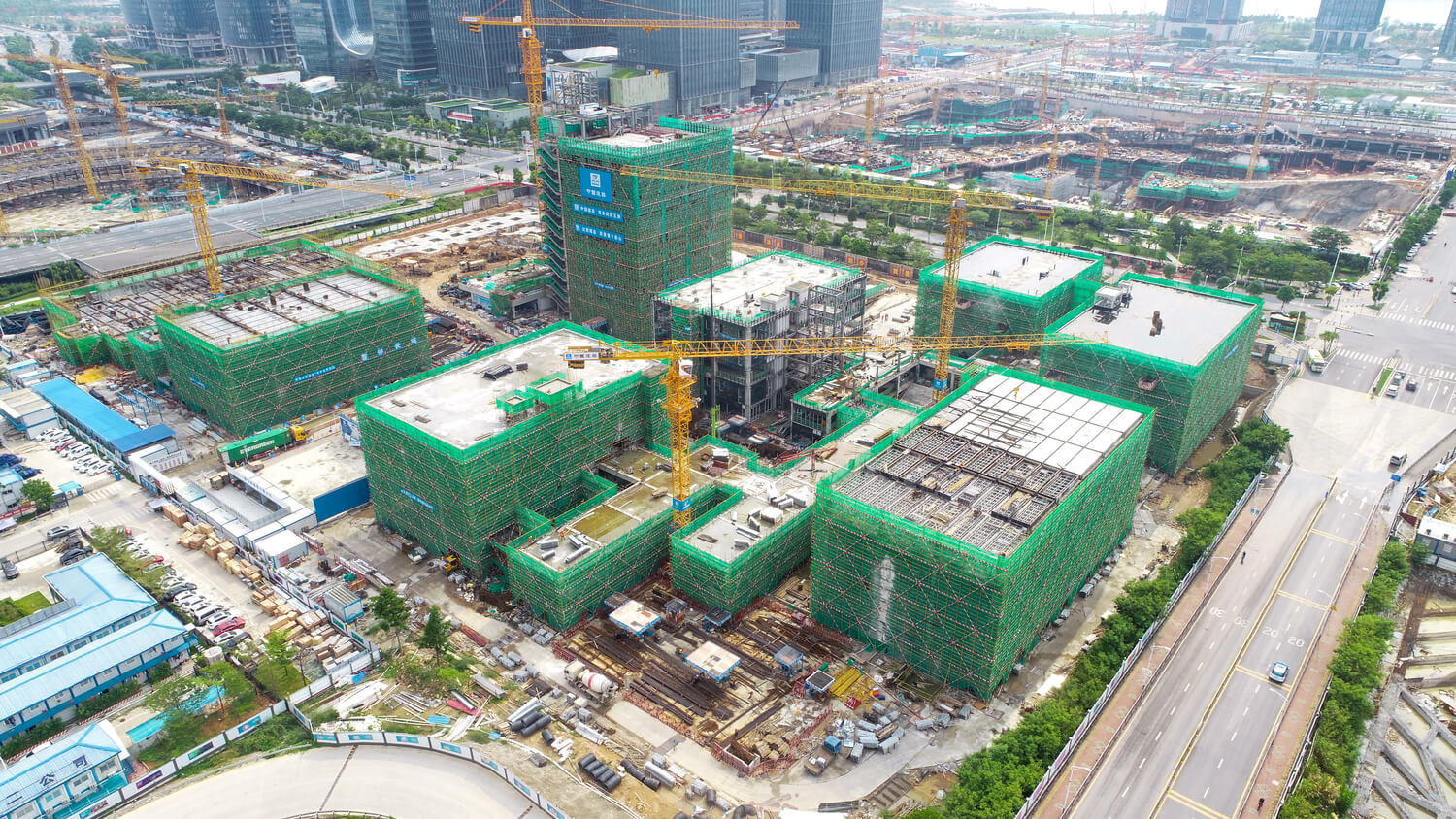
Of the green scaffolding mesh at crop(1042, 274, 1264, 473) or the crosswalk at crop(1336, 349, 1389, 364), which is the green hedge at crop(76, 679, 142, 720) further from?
the crosswalk at crop(1336, 349, 1389, 364)

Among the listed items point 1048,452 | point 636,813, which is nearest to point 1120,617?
point 1048,452

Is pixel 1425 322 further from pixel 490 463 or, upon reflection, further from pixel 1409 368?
pixel 490 463

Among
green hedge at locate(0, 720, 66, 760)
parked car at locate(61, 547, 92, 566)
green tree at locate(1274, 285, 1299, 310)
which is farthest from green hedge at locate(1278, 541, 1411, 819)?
parked car at locate(61, 547, 92, 566)

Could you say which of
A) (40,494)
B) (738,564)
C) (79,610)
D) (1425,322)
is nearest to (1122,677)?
(738,564)

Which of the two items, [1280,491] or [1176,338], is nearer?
[1280,491]

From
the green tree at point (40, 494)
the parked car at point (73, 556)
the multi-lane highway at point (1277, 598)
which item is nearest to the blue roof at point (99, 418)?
the green tree at point (40, 494)

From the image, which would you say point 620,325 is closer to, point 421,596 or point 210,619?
point 421,596
